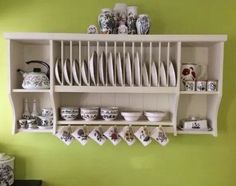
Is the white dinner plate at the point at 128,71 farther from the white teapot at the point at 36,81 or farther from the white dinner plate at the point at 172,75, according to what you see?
the white teapot at the point at 36,81

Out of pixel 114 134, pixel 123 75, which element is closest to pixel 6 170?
pixel 114 134

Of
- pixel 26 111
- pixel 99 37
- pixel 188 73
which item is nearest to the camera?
pixel 99 37

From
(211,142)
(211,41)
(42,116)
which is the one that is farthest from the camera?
(211,142)

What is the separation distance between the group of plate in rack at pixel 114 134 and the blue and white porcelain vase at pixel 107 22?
0.55 metres

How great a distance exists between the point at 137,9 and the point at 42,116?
0.85m

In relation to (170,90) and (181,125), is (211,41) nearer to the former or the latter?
(170,90)

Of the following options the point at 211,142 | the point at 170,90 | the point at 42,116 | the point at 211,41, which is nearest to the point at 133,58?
the point at 170,90

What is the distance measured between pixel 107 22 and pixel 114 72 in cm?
28

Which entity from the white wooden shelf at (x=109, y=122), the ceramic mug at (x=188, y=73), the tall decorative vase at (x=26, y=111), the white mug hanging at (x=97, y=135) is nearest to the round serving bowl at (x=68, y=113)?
the white wooden shelf at (x=109, y=122)

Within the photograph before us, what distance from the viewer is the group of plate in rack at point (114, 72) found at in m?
1.51

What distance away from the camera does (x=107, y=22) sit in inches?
60.5

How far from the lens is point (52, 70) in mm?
1496

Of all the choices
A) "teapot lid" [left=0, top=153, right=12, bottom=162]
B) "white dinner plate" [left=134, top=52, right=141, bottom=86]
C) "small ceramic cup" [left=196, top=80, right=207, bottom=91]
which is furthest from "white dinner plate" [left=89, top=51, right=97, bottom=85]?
"teapot lid" [left=0, top=153, right=12, bottom=162]

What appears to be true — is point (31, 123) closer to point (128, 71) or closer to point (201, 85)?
point (128, 71)
